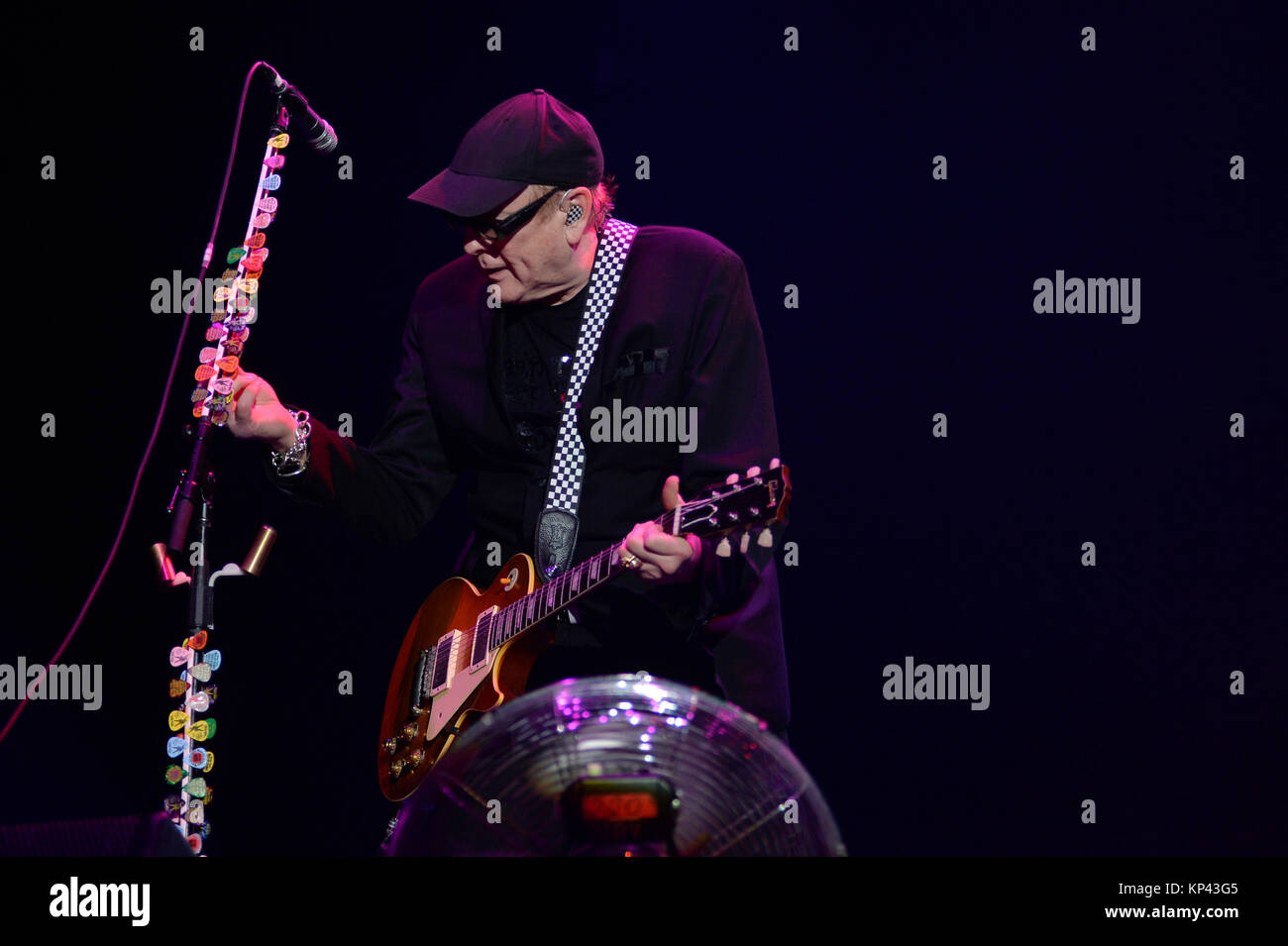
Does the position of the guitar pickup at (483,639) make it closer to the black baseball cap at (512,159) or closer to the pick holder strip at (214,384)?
the pick holder strip at (214,384)

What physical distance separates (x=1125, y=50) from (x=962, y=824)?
220 cm

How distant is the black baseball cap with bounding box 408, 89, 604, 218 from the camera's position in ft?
8.75

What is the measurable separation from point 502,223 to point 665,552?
2.69ft

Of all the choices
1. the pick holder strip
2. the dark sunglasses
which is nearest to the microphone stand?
the pick holder strip

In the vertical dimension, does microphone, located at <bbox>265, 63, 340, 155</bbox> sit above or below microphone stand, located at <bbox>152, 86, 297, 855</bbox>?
above

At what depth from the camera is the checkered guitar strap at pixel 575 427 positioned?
8.84 feet

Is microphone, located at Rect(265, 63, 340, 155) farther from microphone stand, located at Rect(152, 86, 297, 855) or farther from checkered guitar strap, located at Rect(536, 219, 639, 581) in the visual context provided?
checkered guitar strap, located at Rect(536, 219, 639, 581)

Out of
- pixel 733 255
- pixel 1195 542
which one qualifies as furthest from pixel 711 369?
pixel 1195 542

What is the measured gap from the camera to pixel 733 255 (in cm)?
285

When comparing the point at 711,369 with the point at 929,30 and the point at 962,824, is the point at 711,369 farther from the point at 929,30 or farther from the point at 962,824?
the point at 962,824

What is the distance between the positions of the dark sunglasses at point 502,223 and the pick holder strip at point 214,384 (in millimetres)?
388

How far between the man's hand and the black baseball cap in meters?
0.73

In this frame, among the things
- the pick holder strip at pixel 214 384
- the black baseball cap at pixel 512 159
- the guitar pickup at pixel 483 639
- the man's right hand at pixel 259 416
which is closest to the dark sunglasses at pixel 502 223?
the black baseball cap at pixel 512 159

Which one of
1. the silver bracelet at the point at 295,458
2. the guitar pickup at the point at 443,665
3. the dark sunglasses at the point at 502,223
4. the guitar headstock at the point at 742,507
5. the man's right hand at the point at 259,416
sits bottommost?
the guitar pickup at the point at 443,665
